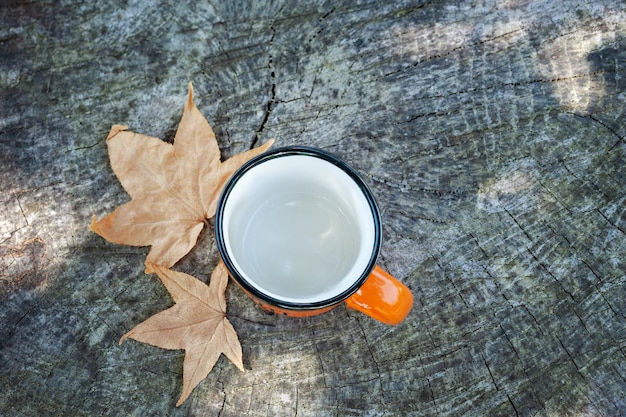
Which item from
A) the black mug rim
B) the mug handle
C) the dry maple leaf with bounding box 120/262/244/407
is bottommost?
the dry maple leaf with bounding box 120/262/244/407

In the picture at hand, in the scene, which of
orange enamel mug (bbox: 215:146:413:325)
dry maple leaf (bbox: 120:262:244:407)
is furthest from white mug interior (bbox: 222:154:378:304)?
dry maple leaf (bbox: 120:262:244:407)

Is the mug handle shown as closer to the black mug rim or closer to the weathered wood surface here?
the black mug rim

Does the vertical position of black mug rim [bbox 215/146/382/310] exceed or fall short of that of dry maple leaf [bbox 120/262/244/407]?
it exceeds it

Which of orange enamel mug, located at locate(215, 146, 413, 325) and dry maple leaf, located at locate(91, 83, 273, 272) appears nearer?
orange enamel mug, located at locate(215, 146, 413, 325)

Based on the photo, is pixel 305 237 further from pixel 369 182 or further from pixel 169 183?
pixel 169 183

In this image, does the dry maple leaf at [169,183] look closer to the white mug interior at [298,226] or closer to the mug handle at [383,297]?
the white mug interior at [298,226]
